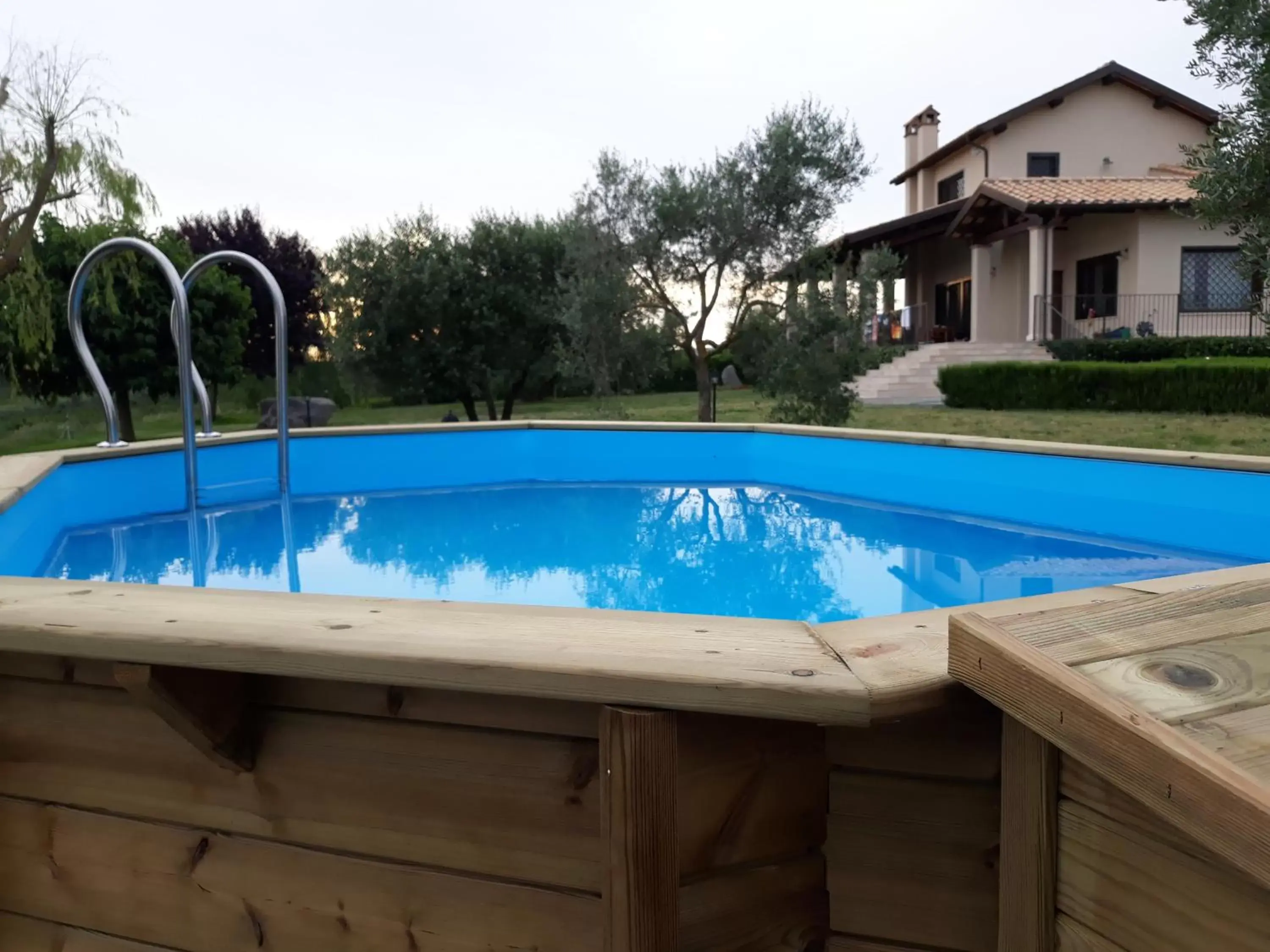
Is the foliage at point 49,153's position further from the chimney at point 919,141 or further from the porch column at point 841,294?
the chimney at point 919,141

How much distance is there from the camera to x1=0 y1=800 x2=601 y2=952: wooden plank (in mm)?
1531

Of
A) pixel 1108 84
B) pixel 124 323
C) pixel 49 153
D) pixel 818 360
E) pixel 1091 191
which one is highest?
pixel 1108 84

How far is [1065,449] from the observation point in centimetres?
666

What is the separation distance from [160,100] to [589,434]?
38.6 feet

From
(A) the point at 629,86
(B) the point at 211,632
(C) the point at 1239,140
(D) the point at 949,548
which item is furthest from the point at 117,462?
(A) the point at 629,86

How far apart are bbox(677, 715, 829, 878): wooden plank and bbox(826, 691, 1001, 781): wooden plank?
0.17ft

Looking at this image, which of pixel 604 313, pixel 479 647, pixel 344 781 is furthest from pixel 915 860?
pixel 604 313

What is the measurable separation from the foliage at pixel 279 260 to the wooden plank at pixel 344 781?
21.3 m

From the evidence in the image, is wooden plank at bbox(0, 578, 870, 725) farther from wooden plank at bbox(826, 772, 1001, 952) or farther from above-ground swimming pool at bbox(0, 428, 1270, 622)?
above-ground swimming pool at bbox(0, 428, 1270, 622)

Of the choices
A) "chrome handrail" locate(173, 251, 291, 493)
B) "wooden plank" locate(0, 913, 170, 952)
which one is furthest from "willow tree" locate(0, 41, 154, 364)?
"wooden plank" locate(0, 913, 170, 952)

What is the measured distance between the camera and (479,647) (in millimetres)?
1374

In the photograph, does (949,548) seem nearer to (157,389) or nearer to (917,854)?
(917,854)

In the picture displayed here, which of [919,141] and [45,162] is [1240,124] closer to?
[45,162]

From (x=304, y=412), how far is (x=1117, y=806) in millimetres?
17151
